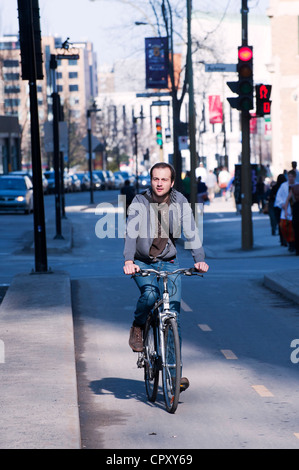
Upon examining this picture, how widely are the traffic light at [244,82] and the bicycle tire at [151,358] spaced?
15.2 meters

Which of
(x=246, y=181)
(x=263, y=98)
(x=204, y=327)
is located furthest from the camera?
(x=246, y=181)

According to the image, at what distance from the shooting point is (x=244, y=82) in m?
23.1

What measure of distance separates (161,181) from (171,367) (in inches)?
55.8

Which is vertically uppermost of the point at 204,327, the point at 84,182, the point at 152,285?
the point at 152,285

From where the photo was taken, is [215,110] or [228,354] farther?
[215,110]

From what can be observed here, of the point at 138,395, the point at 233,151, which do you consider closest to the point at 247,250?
the point at 138,395

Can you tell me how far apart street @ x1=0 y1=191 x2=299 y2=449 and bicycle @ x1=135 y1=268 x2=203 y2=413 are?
0.65 feet

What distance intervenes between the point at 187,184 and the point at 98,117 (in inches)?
3781

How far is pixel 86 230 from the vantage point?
3591 centimetres

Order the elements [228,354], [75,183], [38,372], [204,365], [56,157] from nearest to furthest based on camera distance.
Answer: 1. [38,372]
2. [204,365]
3. [228,354]
4. [56,157]
5. [75,183]

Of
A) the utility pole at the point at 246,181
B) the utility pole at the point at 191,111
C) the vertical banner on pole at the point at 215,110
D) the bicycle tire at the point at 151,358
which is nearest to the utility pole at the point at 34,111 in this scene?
the utility pole at the point at 246,181

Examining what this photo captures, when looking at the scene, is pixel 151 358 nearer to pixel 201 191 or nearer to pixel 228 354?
pixel 228 354

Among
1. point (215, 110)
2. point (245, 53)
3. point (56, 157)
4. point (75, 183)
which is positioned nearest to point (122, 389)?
point (245, 53)
